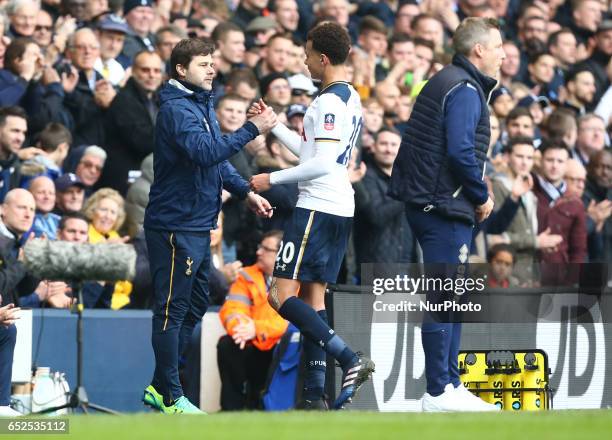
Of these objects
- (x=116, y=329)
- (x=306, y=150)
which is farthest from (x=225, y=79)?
(x=306, y=150)

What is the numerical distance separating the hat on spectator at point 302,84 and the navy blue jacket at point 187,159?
17.7ft

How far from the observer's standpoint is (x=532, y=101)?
18.6m

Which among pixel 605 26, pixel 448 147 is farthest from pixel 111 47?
pixel 605 26

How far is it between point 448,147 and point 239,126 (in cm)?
468

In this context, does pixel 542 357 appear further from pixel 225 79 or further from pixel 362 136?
pixel 225 79

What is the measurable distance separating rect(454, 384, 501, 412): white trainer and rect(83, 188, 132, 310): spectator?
13.1 ft

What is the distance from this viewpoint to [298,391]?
1211 cm

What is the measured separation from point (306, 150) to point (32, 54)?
4.80 metres

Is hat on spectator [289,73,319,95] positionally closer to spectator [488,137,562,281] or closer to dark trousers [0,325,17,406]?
spectator [488,137,562,281]

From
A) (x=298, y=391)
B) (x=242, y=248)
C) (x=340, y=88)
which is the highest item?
(x=340, y=88)

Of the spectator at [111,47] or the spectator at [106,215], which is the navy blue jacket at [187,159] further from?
the spectator at [111,47]

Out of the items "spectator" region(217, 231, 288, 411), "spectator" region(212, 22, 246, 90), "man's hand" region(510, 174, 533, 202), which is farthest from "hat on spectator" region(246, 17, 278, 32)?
"spectator" region(217, 231, 288, 411)

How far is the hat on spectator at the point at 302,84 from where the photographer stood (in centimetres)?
1525

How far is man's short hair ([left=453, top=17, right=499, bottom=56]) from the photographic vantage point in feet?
33.3
